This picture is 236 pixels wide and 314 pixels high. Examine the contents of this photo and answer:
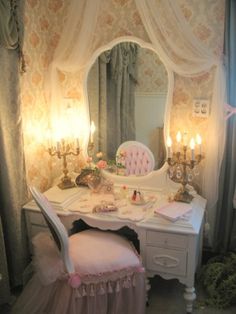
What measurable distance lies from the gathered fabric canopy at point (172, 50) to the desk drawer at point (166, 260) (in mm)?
545

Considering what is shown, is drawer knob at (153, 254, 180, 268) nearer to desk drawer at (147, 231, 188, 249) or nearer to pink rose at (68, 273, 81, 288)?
desk drawer at (147, 231, 188, 249)

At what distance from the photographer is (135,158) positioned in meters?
2.35

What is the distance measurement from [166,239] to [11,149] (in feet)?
3.88

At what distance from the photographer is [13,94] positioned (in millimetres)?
2010

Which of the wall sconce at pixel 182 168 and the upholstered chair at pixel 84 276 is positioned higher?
the wall sconce at pixel 182 168

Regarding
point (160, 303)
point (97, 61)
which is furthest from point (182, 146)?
point (160, 303)

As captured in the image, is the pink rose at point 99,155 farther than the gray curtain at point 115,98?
Yes

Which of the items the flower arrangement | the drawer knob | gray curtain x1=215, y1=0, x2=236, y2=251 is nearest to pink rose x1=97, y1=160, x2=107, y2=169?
the flower arrangement

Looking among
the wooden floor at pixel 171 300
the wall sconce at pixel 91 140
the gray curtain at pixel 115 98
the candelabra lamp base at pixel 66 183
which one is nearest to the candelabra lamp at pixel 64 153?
the candelabra lamp base at pixel 66 183

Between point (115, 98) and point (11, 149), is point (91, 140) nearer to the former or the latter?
point (115, 98)

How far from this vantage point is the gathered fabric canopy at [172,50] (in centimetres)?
202

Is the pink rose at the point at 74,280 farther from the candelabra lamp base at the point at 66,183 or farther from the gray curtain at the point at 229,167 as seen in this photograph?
the gray curtain at the point at 229,167

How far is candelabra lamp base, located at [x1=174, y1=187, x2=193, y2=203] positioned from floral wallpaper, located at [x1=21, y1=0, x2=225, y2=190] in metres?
0.46

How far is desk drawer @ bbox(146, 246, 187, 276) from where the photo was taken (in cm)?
188
